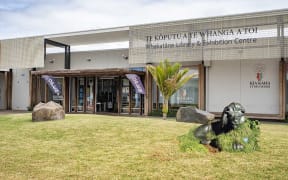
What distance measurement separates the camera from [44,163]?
6719 mm

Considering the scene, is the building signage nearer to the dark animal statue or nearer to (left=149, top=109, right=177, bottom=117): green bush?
(left=149, top=109, right=177, bottom=117): green bush

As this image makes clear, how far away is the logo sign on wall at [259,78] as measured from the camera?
17.0 m

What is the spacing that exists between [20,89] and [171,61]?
14208 millimetres

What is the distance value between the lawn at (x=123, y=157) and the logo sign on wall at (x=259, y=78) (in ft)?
27.6

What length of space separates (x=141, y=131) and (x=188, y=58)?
9.13 meters

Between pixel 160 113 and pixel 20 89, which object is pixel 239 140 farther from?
pixel 20 89

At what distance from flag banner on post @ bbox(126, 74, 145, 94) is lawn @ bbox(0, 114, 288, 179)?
28.4 feet

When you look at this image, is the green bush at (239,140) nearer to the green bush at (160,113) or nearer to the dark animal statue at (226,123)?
the dark animal statue at (226,123)

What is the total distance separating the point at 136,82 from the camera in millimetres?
18734

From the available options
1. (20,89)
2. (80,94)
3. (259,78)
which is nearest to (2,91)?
(20,89)

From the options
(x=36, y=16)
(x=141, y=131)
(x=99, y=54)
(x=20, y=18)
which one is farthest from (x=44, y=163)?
(x=99, y=54)

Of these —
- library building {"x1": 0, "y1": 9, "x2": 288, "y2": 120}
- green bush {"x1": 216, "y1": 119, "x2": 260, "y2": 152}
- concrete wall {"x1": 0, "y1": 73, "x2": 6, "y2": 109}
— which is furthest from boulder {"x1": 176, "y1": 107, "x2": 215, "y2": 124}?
concrete wall {"x1": 0, "y1": 73, "x2": 6, "y2": 109}

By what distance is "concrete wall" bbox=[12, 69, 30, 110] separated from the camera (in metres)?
25.5

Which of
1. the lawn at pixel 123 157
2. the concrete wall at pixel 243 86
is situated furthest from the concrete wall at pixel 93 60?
the lawn at pixel 123 157
